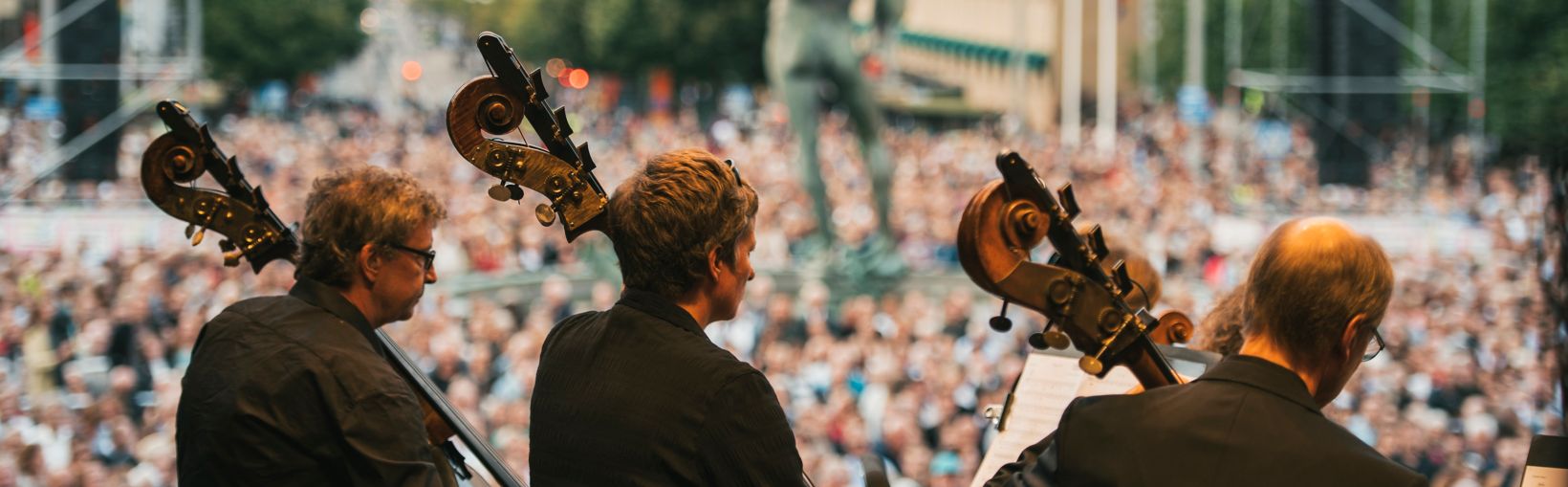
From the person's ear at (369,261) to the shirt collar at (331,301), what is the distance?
49 mm

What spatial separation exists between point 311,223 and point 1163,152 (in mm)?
23465

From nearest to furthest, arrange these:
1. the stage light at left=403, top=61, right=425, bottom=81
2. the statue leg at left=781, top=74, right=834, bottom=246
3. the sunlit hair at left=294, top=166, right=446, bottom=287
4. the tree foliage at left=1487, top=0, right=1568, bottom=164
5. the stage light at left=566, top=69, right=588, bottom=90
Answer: the sunlit hair at left=294, top=166, right=446, bottom=287
the statue leg at left=781, top=74, right=834, bottom=246
the stage light at left=403, top=61, right=425, bottom=81
the tree foliage at left=1487, top=0, right=1568, bottom=164
the stage light at left=566, top=69, right=588, bottom=90

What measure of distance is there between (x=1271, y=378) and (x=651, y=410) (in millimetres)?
776

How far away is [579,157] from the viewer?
2293 millimetres

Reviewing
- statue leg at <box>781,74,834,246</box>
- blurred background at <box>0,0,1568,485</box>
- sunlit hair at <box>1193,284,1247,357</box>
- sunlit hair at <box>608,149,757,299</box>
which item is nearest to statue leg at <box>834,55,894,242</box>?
blurred background at <box>0,0,1568,485</box>

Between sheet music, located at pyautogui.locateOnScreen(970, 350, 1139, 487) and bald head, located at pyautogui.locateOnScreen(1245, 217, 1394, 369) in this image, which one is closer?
bald head, located at pyautogui.locateOnScreen(1245, 217, 1394, 369)

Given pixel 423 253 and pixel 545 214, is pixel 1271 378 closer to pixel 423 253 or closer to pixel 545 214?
pixel 545 214

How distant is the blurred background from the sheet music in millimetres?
495

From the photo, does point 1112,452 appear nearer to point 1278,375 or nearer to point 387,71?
point 1278,375

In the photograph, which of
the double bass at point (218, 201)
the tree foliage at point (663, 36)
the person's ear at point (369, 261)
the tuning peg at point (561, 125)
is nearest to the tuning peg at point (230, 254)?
the double bass at point (218, 201)

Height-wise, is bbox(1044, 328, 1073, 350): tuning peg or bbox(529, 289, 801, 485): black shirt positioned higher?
bbox(1044, 328, 1073, 350): tuning peg

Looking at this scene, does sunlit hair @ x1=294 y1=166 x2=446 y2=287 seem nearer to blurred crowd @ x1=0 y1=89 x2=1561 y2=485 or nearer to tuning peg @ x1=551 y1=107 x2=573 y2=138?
tuning peg @ x1=551 y1=107 x2=573 y2=138

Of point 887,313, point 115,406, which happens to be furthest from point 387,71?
point 115,406

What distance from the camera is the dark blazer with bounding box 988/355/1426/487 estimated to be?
1.72 metres
